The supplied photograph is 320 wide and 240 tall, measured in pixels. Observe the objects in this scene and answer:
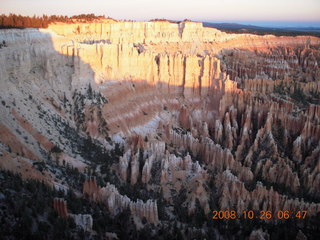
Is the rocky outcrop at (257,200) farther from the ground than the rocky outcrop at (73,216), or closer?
closer

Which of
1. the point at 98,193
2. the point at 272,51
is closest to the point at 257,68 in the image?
the point at 272,51

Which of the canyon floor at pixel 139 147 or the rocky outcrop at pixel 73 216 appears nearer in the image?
the rocky outcrop at pixel 73 216

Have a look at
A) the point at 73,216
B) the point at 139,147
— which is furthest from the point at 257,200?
the point at 73,216

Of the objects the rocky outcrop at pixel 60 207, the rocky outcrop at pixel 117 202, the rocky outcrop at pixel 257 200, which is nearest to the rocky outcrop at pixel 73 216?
the rocky outcrop at pixel 60 207

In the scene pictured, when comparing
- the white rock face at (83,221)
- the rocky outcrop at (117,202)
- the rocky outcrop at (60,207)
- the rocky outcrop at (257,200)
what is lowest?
the rocky outcrop at (257,200)

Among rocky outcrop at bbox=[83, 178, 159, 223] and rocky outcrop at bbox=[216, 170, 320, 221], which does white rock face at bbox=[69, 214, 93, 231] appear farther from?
rocky outcrop at bbox=[216, 170, 320, 221]

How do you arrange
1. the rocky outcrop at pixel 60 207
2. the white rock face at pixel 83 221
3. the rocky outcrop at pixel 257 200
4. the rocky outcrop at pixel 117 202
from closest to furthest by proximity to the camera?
the rocky outcrop at pixel 60 207
the white rock face at pixel 83 221
the rocky outcrop at pixel 117 202
the rocky outcrop at pixel 257 200

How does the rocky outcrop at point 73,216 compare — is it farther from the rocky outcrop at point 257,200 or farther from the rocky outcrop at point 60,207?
the rocky outcrop at point 257,200

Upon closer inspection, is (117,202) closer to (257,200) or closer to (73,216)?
(73,216)

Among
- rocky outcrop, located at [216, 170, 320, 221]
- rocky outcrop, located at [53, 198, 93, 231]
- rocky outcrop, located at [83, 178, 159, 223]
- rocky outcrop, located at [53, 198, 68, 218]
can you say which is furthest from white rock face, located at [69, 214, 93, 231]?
rocky outcrop, located at [216, 170, 320, 221]

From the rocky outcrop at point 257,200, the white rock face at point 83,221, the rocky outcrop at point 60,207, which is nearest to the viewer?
the rocky outcrop at point 60,207
